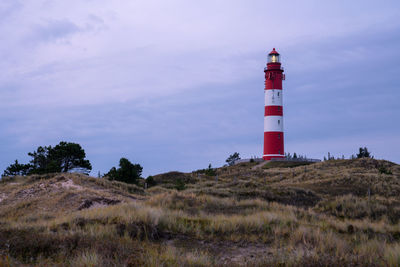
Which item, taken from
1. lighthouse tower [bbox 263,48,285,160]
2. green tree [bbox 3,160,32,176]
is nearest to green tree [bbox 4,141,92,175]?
green tree [bbox 3,160,32,176]

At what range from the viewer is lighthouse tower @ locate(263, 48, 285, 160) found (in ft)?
188

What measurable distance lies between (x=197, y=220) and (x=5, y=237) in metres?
6.56

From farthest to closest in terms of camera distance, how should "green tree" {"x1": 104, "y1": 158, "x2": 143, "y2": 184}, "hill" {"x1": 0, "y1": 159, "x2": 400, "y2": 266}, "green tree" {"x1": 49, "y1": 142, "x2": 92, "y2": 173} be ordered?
"green tree" {"x1": 49, "y1": 142, "x2": 92, "y2": 173} < "green tree" {"x1": 104, "y1": 158, "x2": 143, "y2": 184} < "hill" {"x1": 0, "y1": 159, "x2": 400, "y2": 266}

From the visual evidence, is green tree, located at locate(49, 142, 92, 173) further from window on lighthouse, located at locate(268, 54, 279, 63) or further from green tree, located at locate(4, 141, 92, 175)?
window on lighthouse, located at locate(268, 54, 279, 63)

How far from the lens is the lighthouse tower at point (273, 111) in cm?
5719

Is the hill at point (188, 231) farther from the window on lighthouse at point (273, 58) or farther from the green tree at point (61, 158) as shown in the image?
the window on lighthouse at point (273, 58)

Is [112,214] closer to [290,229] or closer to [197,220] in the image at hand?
[197,220]

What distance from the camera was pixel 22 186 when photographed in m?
29.5

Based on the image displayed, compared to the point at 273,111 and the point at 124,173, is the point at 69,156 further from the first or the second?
the point at 273,111

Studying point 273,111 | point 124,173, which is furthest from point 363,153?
point 124,173

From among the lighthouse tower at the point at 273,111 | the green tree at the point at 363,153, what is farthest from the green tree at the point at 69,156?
the green tree at the point at 363,153

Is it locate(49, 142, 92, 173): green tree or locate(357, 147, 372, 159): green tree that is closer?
locate(49, 142, 92, 173): green tree

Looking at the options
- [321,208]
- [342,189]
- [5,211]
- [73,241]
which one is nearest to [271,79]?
[342,189]

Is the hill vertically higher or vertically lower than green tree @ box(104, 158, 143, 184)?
lower
